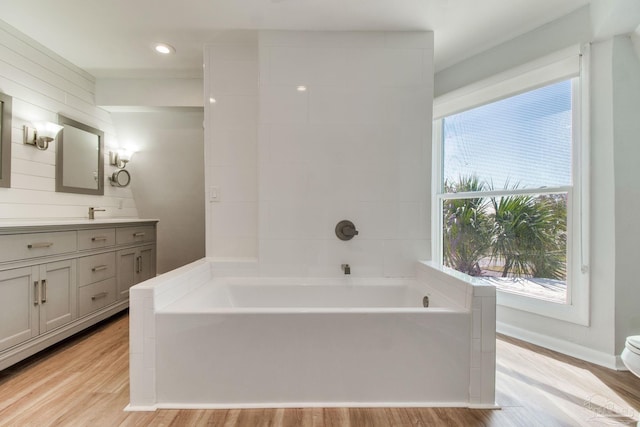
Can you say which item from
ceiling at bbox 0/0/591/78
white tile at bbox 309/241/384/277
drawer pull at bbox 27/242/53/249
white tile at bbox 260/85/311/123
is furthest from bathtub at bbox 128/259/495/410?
ceiling at bbox 0/0/591/78

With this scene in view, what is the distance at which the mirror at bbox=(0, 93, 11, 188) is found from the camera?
1.99 m

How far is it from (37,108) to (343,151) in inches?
97.8

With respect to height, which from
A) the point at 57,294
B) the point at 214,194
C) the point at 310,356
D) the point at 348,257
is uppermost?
the point at 214,194

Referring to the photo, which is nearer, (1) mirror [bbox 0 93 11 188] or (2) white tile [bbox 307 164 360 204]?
(1) mirror [bbox 0 93 11 188]

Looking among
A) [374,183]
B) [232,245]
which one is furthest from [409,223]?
[232,245]

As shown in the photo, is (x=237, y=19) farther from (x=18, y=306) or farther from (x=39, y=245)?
(x=18, y=306)

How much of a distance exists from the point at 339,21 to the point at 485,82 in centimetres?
132

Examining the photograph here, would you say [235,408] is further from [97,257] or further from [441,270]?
[97,257]

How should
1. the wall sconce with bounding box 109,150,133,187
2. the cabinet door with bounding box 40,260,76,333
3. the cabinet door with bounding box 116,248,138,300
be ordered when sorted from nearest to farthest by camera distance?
the cabinet door with bounding box 40,260,76,333, the cabinet door with bounding box 116,248,138,300, the wall sconce with bounding box 109,150,133,187

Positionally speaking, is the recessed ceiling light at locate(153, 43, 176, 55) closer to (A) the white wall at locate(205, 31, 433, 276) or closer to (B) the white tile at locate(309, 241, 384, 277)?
(A) the white wall at locate(205, 31, 433, 276)

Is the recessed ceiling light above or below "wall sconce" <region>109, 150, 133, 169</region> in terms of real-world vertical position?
above

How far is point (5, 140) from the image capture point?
2.02 meters

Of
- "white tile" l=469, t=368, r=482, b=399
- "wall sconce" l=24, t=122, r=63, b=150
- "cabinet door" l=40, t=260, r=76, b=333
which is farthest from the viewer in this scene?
"wall sconce" l=24, t=122, r=63, b=150

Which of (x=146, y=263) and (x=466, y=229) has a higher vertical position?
(x=466, y=229)
